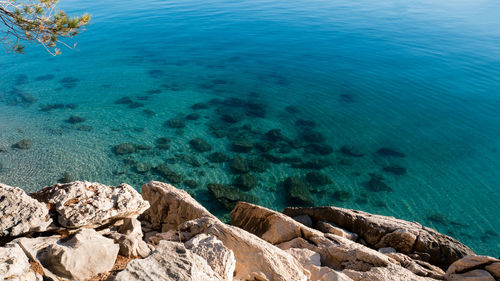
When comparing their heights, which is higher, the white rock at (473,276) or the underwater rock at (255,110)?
the white rock at (473,276)

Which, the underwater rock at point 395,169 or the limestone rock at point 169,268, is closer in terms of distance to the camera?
the limestone rock at point 169,268

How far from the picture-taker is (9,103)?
3050 centimetres

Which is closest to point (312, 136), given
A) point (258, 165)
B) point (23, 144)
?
point (258, 165)

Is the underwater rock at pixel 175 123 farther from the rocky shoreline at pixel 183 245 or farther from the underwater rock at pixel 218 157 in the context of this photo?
the rocky shoreline at pixel 183 245

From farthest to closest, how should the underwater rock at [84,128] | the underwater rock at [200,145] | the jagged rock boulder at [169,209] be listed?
the underwater rock at [84,128] → the underwater rock at [200,145] → the jagged rock boulder at [169,209]

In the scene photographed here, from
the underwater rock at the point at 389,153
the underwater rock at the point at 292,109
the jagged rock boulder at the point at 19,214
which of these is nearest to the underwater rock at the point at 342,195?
the underwater rock at the point at 389,153

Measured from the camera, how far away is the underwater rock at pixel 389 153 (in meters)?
23.3

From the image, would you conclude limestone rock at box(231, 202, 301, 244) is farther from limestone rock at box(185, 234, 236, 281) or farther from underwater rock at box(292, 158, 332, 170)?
underwater rock at box(292, 158, 332, 170)

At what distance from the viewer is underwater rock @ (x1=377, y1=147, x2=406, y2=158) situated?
23.3m

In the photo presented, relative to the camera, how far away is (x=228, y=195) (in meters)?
18.9

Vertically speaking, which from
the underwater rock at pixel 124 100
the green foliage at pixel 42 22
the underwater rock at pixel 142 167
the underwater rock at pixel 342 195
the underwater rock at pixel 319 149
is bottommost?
the underwater rock at pixel 342 195

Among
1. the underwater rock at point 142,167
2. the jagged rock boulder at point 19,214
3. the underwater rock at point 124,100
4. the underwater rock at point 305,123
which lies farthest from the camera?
the underwater rock at point 124,100

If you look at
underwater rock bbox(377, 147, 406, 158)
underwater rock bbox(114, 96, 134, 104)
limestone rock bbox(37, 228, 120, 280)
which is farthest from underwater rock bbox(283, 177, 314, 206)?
underwater rock bbox(114, 96, 134, 104)

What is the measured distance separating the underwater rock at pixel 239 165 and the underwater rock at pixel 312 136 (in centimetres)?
599
